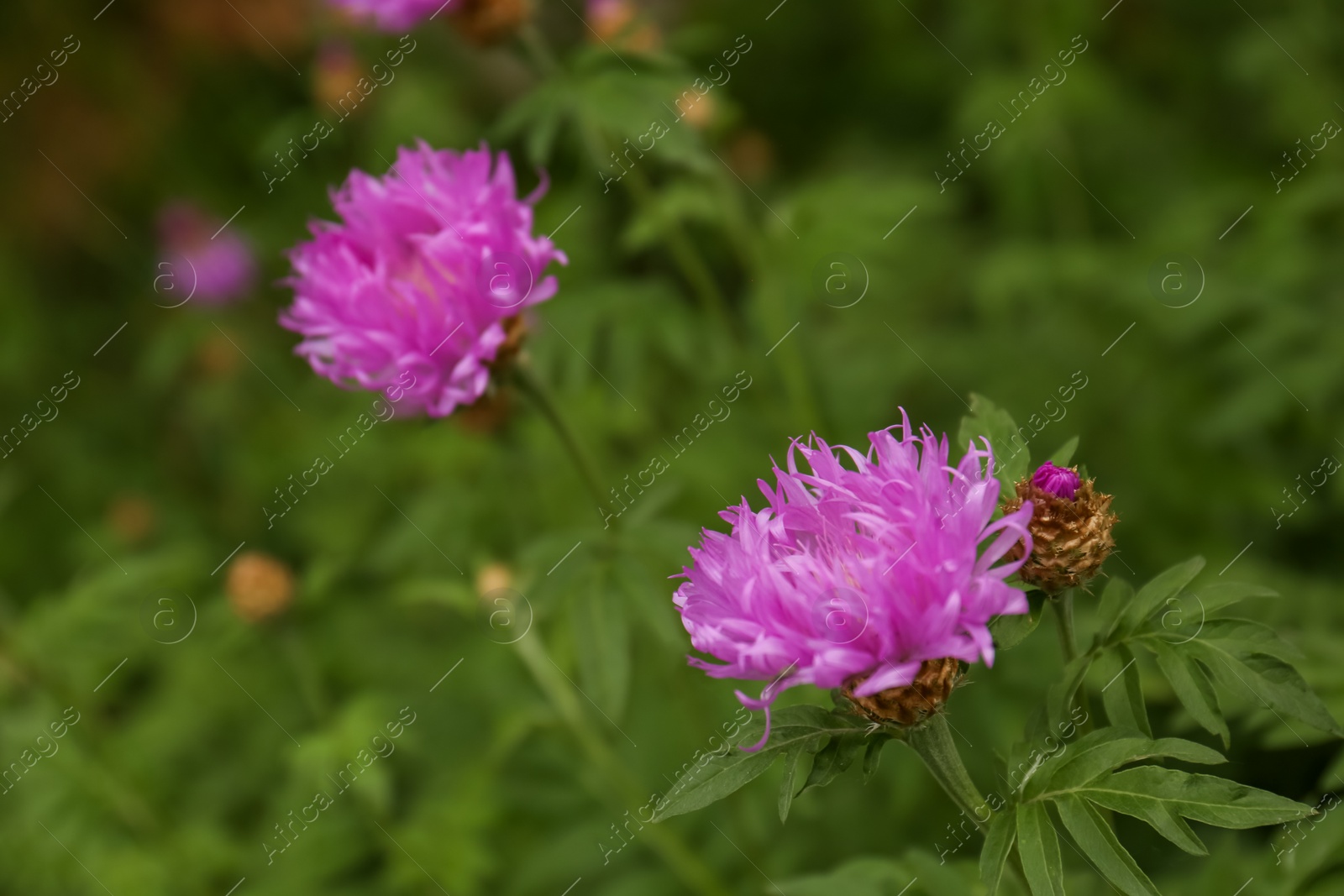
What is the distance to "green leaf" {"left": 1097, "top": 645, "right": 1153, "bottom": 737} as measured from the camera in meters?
1.64

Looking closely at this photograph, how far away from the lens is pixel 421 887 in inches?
132

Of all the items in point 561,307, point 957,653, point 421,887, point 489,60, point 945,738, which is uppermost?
point 489,60

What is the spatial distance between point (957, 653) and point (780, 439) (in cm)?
231

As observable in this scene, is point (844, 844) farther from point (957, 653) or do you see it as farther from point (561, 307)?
point (957, 653)

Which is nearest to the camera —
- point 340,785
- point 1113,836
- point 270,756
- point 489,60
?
point 1113,836

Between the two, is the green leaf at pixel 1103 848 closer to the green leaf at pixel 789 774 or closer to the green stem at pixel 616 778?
the green leaf at pixel 789 774

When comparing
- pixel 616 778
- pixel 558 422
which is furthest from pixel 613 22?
pixel 616 778

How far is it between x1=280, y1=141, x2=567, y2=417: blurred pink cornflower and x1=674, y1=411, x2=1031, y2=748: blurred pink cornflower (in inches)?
35.7

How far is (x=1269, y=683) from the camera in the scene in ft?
5.23

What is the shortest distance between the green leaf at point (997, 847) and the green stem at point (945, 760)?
0.06 m

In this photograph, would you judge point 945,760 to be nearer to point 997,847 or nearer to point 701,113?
point 997,847

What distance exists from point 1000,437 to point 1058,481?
0.13 metres

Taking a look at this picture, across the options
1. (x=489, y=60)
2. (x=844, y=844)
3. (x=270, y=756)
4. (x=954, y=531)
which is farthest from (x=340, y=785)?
(x=489, y=60)

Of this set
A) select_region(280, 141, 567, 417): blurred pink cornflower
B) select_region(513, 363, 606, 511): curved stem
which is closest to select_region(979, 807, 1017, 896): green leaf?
select_region(280, 141, 567, 417): blurred pink cornflower
